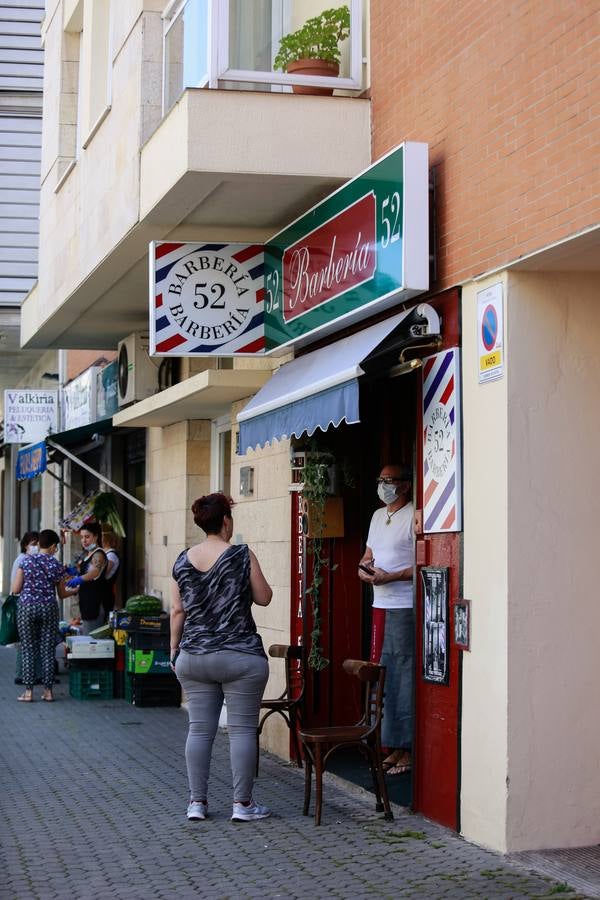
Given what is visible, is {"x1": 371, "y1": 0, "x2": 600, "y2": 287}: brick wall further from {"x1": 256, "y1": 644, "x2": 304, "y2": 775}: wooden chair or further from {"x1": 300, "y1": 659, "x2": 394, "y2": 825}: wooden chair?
{"x1": 256, "y1": 644, "x2": 304, "y2": 775}: wooden chair

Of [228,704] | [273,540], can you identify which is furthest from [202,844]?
[273,540]

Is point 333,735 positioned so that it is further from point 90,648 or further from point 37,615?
point 37,615

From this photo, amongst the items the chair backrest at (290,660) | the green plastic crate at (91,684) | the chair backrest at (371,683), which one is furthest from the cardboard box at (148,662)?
the chair backrest at (371,683)

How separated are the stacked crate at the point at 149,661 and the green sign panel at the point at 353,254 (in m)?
4.18

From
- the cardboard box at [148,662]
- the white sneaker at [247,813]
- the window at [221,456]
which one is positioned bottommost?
the white sneaker at [247,813]

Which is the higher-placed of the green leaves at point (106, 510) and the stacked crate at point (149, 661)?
the green leaves at point (106, 510)

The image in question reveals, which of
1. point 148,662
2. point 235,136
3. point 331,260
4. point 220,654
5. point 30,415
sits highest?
point 235,136

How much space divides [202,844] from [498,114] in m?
4.22

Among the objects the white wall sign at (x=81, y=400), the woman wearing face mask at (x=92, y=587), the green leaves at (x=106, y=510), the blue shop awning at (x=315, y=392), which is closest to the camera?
the blue shop awning at (x=315, y=392)

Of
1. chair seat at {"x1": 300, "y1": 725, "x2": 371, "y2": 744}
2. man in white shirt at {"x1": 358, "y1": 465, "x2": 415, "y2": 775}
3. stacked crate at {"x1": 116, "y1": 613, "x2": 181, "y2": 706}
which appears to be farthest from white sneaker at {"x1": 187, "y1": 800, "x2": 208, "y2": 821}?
stacked crate at {"x1": 116, "y1": 613, "x2": 181, "y2": 706}

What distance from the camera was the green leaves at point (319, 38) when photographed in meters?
9.49

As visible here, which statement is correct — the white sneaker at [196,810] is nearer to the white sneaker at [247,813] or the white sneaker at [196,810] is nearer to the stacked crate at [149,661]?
the white sneaker at [247,813]

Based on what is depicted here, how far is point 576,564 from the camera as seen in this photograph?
722 centimetres

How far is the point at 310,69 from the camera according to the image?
946 cm
